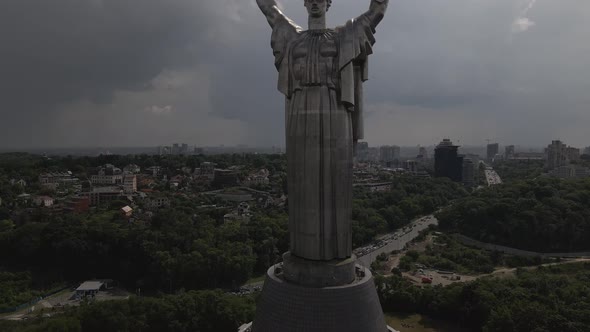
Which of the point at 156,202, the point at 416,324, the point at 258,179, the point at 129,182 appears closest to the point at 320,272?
the point at 416,324

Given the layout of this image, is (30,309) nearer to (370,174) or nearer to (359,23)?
(359,23)

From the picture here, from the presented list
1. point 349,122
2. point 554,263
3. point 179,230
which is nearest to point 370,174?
point 554,263

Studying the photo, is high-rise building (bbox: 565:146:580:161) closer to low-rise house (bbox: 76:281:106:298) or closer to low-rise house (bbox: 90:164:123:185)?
low-rise house (bbox: 90:164:123:185)

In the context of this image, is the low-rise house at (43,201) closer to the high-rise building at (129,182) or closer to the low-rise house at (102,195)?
the low-rise house at (102,195)

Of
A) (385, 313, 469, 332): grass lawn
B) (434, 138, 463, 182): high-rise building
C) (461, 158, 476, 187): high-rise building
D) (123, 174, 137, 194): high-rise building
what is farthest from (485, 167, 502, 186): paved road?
(385, 313, 469, 332): grass lawn

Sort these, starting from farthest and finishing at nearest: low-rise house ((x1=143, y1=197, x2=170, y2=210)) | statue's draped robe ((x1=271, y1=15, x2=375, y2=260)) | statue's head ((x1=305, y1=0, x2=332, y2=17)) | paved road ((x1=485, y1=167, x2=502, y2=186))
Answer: paved road ((x1=485, y1=167, x2=502, y2=186)), low-rise house ((x1=143, y1=197, x2=170, y2=210)), statue's head ((x1=305, y1=0, x2=332, y2=17)), statue's draped robe ((x1=271, y1=15, x2=375, y2=260))

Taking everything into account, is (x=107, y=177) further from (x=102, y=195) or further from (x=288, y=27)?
(x=288, y=27)

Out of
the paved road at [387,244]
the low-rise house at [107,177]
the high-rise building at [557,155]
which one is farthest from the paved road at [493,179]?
the low-rise house at [107,177]
